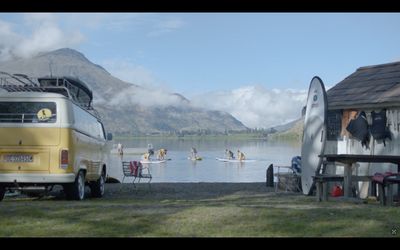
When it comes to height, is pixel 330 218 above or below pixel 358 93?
below

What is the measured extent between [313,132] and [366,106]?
5.59 ft

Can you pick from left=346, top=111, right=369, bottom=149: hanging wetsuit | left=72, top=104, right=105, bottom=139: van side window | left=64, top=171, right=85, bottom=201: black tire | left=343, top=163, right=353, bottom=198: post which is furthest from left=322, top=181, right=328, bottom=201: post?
left=72, top=104, right=105, bottom=139: van side window

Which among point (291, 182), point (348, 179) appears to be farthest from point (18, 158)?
point (291, 182)

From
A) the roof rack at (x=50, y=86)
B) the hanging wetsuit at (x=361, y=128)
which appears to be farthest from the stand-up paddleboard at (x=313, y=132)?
the roof rack at (x=50, y=86)

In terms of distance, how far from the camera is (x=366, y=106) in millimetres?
17688

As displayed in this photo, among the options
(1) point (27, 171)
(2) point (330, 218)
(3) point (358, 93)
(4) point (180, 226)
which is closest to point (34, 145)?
(1) point (27, 171)

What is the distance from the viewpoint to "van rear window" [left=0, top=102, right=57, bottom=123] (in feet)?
42.7

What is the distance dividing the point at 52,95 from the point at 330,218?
7.08m

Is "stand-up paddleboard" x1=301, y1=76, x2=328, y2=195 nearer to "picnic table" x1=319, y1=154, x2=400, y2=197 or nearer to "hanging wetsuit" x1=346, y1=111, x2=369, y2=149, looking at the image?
"hanging wetsuit" x1=346, y1=111, x2=369, y2=149

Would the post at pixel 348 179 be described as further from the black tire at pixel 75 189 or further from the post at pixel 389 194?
the black tire at pixel 75 189

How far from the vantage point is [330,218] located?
8516 millimetres

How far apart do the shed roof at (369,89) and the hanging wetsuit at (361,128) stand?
14.0 inches

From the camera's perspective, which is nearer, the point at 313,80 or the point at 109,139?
the point at 313,80
